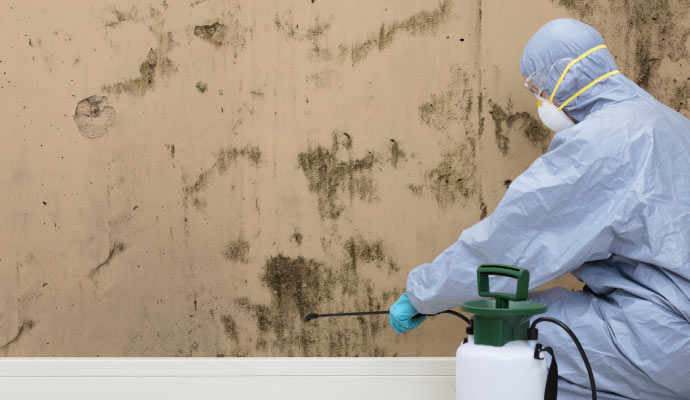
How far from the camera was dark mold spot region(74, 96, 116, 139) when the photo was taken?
1679 millimetres

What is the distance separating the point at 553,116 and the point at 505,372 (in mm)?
611

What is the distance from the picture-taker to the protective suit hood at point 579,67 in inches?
51.7

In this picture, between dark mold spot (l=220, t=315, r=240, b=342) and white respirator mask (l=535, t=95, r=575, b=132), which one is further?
dark mold spot (l=220, t=315, r=240, b=342)

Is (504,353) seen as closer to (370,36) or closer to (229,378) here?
(229,378)

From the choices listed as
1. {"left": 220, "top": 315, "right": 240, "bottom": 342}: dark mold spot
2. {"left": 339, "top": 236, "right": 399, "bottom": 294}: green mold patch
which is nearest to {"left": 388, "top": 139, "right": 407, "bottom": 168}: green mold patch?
{"left": 339, "top": 236, "right": 399, "bottom": 294}: green mold patch

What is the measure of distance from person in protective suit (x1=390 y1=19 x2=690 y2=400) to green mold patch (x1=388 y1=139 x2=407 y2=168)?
41 centimetres

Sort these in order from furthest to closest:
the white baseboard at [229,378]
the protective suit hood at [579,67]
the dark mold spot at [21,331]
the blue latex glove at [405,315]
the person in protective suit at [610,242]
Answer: the dark mold spot at [21,331] < the white baseboard at [229,378] < the blue latex glove at [405,315] < the protective suit hood at [579,67] < the person in protective suit at [610,242]

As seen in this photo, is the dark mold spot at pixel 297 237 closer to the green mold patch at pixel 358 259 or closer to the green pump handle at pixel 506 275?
the green mold patch at pixel 358 259

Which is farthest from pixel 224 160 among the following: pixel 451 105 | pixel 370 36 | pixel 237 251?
pixel 451 105

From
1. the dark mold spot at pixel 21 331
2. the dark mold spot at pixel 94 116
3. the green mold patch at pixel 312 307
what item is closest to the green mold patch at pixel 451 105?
the green mold patch at pixel 312 307

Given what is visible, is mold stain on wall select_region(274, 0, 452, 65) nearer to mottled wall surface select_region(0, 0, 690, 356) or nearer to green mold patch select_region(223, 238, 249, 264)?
mottled wall surface select_region(0, 0, 690, 356)

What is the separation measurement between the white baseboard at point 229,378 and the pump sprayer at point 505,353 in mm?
509

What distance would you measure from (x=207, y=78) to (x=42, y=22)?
46cm

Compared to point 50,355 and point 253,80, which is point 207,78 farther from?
point 50,355
